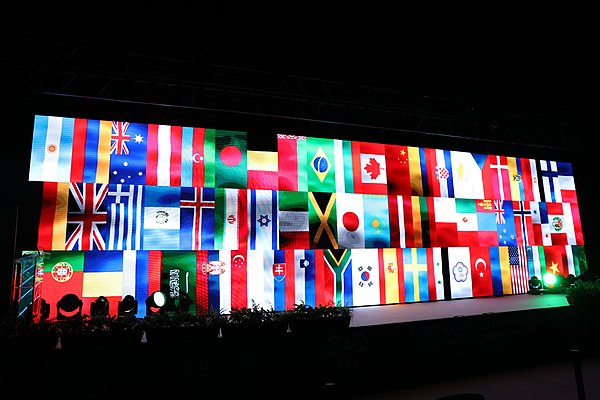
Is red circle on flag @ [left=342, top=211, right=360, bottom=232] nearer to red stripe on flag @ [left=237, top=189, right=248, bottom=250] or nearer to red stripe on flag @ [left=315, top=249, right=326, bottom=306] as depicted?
red stripe on flag @ [left=315, top=249, right=326, bottom=306]

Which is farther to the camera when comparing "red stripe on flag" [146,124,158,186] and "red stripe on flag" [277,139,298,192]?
"red stripe on flag" [277,139,298,192]

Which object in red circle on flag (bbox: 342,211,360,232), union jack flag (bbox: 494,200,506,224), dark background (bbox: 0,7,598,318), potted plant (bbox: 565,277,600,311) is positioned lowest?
potted plant (bbox: 565,277,600,311)

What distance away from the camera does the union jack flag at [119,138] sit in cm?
854

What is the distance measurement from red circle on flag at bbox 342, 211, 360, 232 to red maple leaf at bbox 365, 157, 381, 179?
1.18 metres

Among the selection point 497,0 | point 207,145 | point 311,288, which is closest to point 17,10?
point 207,145

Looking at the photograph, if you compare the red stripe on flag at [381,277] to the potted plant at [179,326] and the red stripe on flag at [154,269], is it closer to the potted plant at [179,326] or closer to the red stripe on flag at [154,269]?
the red stripe on flag at [154,269]

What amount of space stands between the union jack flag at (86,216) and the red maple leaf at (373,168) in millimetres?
6197

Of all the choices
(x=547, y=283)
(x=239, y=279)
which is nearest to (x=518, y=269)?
(x=547, y=283)

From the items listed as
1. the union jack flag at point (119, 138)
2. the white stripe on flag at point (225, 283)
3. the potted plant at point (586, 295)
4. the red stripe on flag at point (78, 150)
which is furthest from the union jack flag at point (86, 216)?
the potted plant at point (586, 295)

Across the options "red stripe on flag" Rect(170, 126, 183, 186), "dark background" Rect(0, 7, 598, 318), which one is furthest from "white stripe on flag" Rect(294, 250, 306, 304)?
"red stripe on flag" Rect(170, 126, 183, 186)

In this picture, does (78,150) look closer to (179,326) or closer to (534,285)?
(179,326)

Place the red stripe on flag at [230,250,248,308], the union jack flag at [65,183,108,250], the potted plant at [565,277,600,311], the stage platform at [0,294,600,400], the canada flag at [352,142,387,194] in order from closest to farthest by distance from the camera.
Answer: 1. the stage platform at [0,294,600,400]
2. the potted plant at [565,277,600,311]
3. the union jack flag at [65,183,108,250]
4. the red stripe on flag at [230,250,248,308]
5. the canada flag at [352,142,387,194]

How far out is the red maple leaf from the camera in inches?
407

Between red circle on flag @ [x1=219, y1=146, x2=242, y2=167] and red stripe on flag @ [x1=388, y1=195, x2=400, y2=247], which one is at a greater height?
red circle on flag @ [x1=219, y1=146, x2=242, y2=167]
